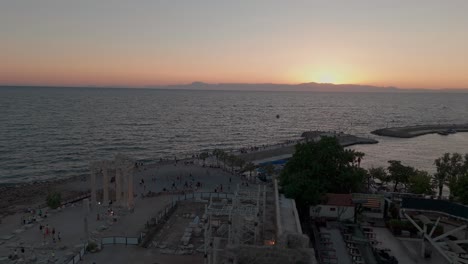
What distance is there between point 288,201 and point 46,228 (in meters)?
20.0

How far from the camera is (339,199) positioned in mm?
34875

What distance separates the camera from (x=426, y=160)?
78.7 metres

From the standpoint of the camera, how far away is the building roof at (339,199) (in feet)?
113

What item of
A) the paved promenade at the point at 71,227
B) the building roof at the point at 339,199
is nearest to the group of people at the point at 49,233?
the paved promenade at the point at 71,227

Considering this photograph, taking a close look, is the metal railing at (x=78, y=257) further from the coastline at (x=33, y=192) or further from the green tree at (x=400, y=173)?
the green tree at (x=400, y=173)

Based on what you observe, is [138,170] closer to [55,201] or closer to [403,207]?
[55,201]

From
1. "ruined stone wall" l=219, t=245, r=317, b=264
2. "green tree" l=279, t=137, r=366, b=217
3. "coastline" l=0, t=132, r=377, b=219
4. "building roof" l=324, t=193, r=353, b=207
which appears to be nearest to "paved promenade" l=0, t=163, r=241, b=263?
"coastline" l=0, t=132, r=377, b=219

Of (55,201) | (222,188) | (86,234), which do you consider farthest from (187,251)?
(222,188)

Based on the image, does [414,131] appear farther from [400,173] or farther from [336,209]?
[336,209]

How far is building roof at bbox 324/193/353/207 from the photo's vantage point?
34344 millimetres

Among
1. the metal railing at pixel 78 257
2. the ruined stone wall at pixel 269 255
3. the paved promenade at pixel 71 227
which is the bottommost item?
the paved promenade at pixel 71 227

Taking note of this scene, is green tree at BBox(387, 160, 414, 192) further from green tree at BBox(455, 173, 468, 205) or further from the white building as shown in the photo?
the white building

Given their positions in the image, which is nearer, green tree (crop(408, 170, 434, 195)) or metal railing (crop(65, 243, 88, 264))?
metal railing (crop(65, 243, 88, 264))

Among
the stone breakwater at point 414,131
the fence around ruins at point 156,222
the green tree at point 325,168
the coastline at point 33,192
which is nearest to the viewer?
the fence around ruins at point 156,222
